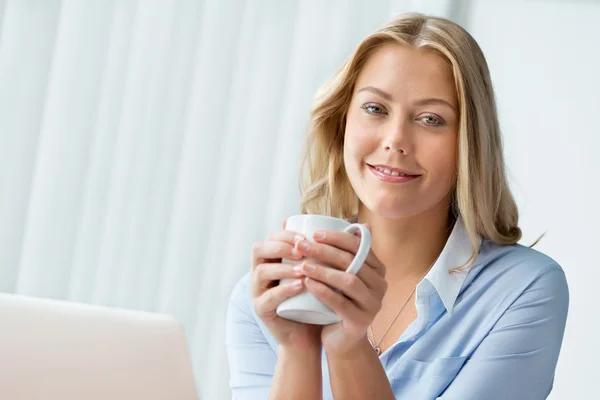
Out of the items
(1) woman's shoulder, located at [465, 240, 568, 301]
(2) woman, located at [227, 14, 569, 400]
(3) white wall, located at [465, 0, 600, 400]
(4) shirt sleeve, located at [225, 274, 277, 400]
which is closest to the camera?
(2) woman, located at [227, 14, 569, 400]

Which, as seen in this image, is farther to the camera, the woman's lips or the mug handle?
the woman's lips

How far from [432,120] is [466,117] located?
66 mm

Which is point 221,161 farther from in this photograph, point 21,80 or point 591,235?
point 591,235

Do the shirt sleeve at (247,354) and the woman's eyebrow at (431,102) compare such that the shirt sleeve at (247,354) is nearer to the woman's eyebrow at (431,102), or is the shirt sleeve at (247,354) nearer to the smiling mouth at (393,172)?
the smiling mouth at (393,172)

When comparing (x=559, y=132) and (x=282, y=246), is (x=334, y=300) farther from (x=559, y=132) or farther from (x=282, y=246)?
(x=559, y=132)

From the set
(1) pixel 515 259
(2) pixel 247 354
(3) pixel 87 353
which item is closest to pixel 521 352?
(1) pixel 515 259

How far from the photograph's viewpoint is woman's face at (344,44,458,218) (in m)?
1.53

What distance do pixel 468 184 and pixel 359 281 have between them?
0.57 meters

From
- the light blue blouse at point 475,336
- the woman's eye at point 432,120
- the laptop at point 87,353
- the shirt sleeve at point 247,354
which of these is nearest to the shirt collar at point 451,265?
the light blue blouse at point 475,336

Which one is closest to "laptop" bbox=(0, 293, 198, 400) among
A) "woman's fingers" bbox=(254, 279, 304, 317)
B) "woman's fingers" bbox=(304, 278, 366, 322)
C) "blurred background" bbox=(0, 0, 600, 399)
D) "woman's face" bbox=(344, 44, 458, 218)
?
"woman's fingers" bbox=(254, 279, 304, 317)

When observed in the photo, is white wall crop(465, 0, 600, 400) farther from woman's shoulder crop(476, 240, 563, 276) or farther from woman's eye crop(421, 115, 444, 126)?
woman's eye crop(421, 115, 444, 126)

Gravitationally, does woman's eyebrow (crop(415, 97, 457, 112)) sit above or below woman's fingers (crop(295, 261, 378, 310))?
above

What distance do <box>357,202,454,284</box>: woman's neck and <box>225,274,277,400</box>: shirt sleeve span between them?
31 centimetres

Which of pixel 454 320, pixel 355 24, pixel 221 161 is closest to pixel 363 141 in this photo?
pixel 454 320
